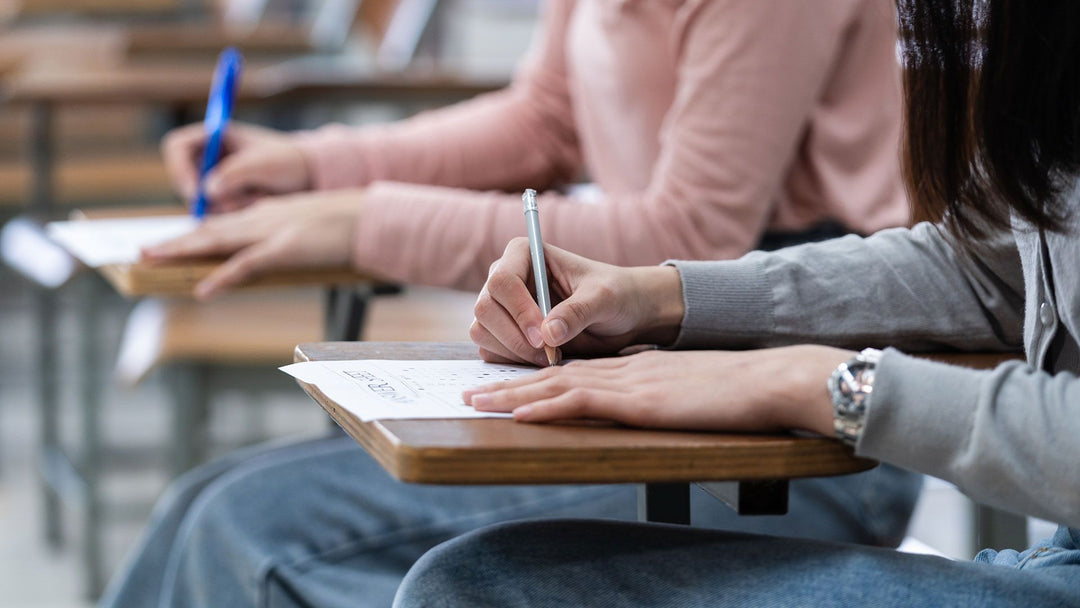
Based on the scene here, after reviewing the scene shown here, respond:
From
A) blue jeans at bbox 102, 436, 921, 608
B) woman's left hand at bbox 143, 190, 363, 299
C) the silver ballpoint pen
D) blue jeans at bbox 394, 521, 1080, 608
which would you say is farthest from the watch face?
woman's left hand at bbox 143, 190, 363, 299

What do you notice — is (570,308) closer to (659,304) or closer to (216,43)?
(659,304)

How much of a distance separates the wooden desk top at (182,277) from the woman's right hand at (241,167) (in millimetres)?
264

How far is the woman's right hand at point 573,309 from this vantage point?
0.81m

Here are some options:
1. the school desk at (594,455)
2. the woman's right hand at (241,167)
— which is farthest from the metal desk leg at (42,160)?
the school desk at (594,455)

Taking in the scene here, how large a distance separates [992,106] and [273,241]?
28.7 inches

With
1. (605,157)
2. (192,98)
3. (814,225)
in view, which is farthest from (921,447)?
(192,98)

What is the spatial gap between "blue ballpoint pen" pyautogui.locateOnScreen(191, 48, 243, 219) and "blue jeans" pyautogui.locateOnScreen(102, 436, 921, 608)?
480 millimetres

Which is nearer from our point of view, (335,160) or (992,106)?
(992,106)

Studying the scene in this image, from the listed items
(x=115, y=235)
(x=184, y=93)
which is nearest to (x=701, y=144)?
(x=115, y=235)

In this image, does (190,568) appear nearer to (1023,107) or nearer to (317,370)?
(317,370)

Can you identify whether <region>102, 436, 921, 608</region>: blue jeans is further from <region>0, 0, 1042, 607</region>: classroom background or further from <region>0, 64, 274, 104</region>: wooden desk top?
<region>0, 64, 274, 104</region>: wooden desk top

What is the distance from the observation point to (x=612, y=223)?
1220 mm

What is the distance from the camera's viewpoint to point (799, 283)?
896 millimetres

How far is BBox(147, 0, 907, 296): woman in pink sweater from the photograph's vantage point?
1141 mm
